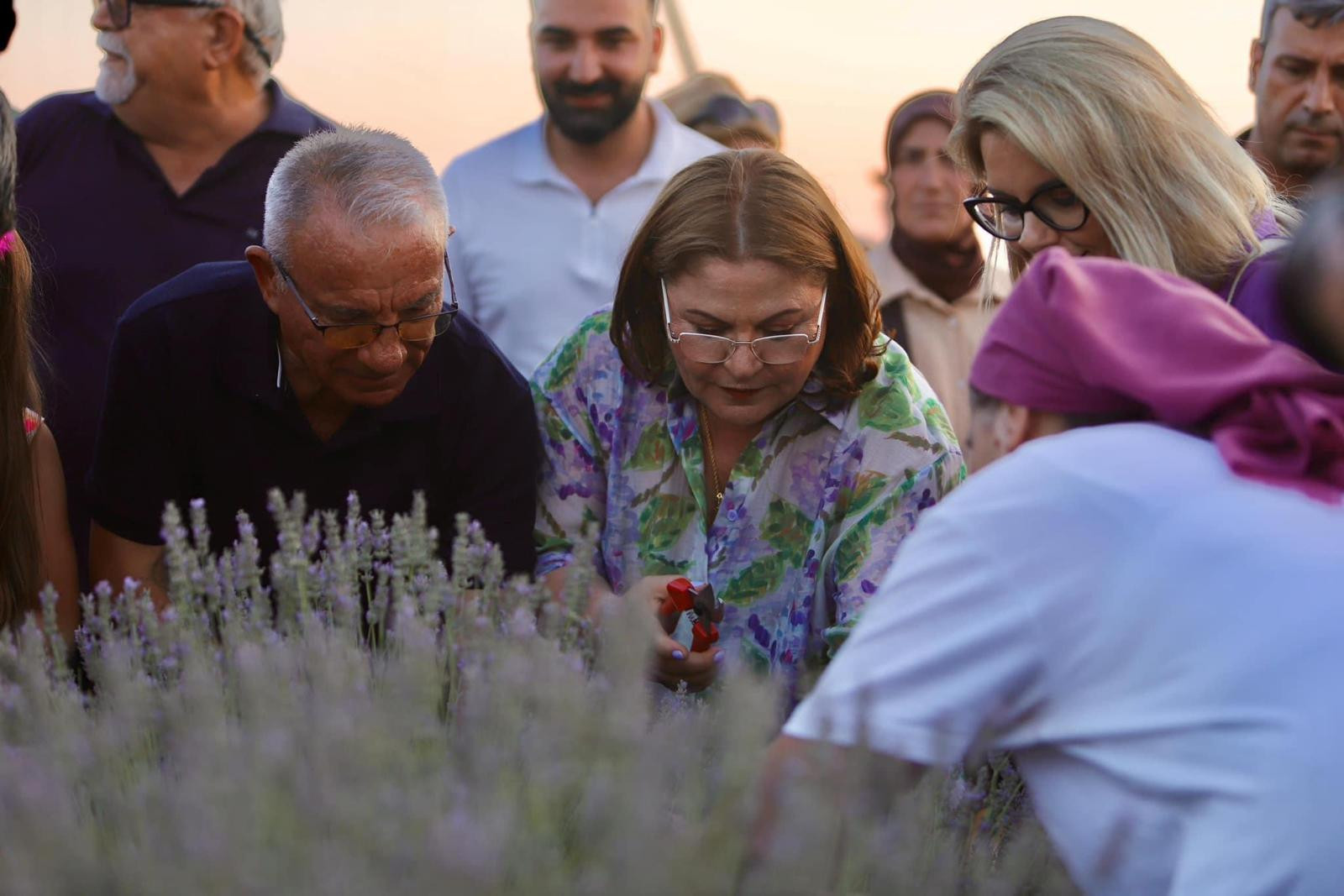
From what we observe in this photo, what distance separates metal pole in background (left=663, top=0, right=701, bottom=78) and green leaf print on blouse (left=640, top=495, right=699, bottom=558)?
4064 millimetres

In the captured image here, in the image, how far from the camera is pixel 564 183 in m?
4.68

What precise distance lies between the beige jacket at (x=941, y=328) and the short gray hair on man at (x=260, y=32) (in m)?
1.96

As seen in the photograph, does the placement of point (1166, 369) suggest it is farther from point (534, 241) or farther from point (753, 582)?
point (534, 241)

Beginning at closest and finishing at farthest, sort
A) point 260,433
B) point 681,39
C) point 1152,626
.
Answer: point 1152,626, point 260,433, point 681,39

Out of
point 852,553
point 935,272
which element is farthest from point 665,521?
point 935,272

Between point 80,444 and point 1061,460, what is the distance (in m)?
2.75

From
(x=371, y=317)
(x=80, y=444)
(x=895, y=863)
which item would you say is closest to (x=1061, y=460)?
(x=895, y=863)

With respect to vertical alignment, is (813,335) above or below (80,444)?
above

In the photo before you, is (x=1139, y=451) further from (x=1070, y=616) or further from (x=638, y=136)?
(x=638, y=136)

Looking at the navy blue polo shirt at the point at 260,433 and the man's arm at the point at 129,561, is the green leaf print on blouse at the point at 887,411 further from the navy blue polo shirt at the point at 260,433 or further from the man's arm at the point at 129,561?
the man's arm at the point at 129,561

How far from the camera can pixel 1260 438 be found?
1.77 meters

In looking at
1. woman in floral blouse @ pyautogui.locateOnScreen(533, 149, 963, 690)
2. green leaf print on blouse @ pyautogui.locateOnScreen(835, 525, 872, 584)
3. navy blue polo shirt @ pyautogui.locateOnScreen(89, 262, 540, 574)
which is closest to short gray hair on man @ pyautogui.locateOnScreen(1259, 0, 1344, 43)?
woman in floral blouse @ pyautogui.locateOnScreen(533, 149, 963, 690)

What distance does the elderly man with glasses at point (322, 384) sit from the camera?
2.96 m

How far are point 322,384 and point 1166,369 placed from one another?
1814mm
